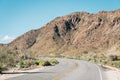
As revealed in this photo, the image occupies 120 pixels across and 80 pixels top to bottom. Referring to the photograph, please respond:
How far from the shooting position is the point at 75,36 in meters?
154

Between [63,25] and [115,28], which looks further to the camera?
[63,25]

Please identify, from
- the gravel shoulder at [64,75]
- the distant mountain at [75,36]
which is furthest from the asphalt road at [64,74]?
the distant mountain at [75,36]

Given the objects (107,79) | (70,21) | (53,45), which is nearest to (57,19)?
(70,21)

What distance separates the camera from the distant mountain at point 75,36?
133m

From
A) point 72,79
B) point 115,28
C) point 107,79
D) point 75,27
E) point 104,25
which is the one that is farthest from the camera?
point 75,27

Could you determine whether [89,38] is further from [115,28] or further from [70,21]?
[70,21]

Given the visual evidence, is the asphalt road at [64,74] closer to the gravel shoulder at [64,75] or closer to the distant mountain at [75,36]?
the gravel shoulder at [64,75]

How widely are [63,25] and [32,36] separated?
22.5m

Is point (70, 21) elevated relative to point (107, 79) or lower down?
elevated

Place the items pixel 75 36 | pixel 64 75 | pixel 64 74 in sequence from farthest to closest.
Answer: pixel 75 36, pixel 64 74, pixel 64 75

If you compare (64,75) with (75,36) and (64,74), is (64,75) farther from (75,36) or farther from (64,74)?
(75,36)

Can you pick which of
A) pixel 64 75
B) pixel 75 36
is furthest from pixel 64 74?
pixel 75 36

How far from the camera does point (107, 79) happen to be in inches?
958

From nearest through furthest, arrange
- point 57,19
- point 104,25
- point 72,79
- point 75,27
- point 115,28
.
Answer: point 72,79
point 115,28
point 104,25
point 75,27
point 57,19
